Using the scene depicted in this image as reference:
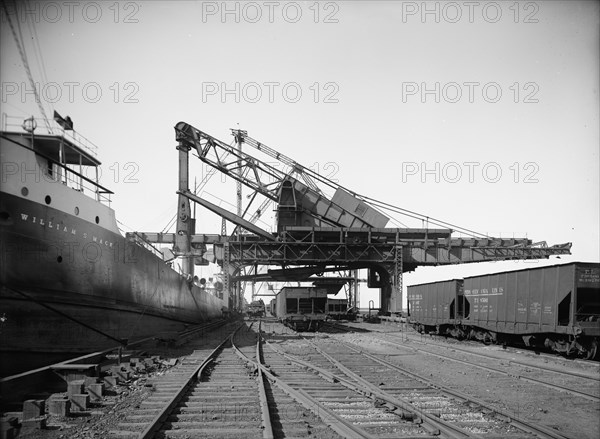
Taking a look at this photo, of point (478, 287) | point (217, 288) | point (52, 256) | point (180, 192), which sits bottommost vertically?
point (217, 288)

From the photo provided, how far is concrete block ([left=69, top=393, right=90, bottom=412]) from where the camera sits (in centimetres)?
736

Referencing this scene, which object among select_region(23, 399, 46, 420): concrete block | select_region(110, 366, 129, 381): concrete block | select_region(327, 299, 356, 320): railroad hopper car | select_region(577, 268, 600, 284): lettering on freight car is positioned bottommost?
select_region(327, 299, 356, 320): railroad hopper car

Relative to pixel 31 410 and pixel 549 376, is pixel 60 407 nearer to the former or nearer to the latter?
pixel 31 410

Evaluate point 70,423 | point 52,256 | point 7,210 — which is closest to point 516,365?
point 70,423

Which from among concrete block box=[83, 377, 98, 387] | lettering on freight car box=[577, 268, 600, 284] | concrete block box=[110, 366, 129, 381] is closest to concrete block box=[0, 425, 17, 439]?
concrete block box=[83, 377, 98, 387]

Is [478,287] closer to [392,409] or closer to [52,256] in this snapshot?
[392,409]

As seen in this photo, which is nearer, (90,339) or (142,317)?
(90,339)

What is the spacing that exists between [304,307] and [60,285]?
58.4 ft

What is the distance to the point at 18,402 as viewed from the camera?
26.1 ft

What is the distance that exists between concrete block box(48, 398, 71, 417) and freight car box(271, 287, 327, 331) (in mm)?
20790

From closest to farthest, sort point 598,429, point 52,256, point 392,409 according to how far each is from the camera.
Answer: point 598,429, point 392,409, point 52,256

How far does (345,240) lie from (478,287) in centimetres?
1491

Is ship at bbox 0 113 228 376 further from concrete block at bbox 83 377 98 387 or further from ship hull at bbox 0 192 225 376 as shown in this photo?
concrete block at bbox 83 377 98 387

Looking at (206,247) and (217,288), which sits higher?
(206,247)
